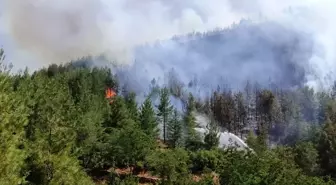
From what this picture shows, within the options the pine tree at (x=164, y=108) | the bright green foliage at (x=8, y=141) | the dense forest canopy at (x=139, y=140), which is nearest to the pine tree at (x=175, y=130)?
the dense forest canopy at (x=139, y=140)

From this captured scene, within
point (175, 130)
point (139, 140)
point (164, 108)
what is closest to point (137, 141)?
point (139, 140)

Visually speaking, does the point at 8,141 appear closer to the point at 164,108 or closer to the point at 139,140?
the point at 139,140

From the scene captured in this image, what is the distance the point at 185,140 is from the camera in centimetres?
8000

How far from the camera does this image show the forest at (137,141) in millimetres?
23047

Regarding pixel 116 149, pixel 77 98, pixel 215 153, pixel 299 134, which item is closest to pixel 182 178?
pixel 116 149

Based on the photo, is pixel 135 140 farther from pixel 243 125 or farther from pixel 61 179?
pixel 243 125

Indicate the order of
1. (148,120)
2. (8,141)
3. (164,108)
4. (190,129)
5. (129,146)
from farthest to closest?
(164,108), (190,129), (148,120), (129,146), (8,141)

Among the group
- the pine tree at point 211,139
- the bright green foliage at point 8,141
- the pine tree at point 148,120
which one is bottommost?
the bright green foliage at point 8,141

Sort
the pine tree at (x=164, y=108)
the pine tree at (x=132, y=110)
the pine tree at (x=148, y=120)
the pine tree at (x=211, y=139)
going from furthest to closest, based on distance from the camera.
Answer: the pine tree at (x=164, y=108) → the pine tree at (x=132, y=110) → the pine tree at (x=211, y=139) → the pine tree at (x=148, y=120)

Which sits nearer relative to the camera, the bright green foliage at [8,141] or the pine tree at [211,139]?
the bright green foliage at [8,141]

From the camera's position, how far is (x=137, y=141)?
5641 cm

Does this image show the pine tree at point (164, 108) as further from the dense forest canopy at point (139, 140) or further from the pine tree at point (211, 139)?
the pine tree at point (211, 139)

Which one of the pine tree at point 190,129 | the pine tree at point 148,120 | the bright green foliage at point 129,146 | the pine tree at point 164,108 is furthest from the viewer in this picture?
the pine tree at point 164,108

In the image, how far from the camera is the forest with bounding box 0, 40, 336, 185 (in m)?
23.0
